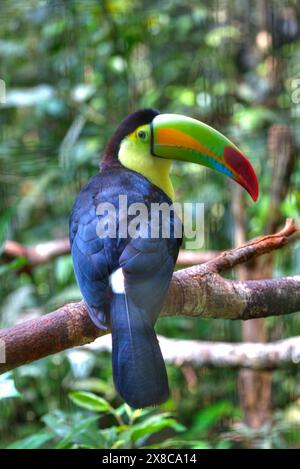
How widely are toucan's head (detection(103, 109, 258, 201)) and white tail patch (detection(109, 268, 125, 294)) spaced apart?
1.09 ft

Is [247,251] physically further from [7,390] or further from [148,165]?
[7,390]

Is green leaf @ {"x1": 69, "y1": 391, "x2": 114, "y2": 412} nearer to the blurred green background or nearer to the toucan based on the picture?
the toucan

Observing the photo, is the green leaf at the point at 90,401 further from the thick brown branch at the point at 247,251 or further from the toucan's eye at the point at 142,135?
the toucan's eye at the point at 142,135

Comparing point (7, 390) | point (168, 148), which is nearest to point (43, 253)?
point (168, 148)

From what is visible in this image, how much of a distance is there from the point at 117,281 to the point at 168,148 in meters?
0.44

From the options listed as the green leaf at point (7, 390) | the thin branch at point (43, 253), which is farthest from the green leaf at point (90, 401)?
the thin branch at point (43, 253)

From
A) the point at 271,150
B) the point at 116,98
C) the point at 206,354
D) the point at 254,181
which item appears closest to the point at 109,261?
the point at 254,181

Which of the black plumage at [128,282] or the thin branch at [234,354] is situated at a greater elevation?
the black plumage at [128,282]

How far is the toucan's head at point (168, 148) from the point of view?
1.35 metres

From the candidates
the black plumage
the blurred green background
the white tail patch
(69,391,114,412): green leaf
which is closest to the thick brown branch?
the black plumage

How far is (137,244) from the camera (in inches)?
45.5

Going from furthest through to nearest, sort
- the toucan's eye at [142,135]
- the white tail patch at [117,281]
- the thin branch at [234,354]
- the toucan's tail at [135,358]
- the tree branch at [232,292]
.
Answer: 1. the thin branch at [234,354]
2. the toucan's eye at [142,135]
3. the tree branch at [232,292]
4. the white tail patch at [117,281]
5. the toucan's tail at [135,358]

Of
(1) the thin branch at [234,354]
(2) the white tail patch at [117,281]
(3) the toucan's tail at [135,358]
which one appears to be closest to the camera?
(3) the toucan's tail at [135,358]

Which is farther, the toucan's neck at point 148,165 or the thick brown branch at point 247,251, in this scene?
the toucan's neck at point 148,165
